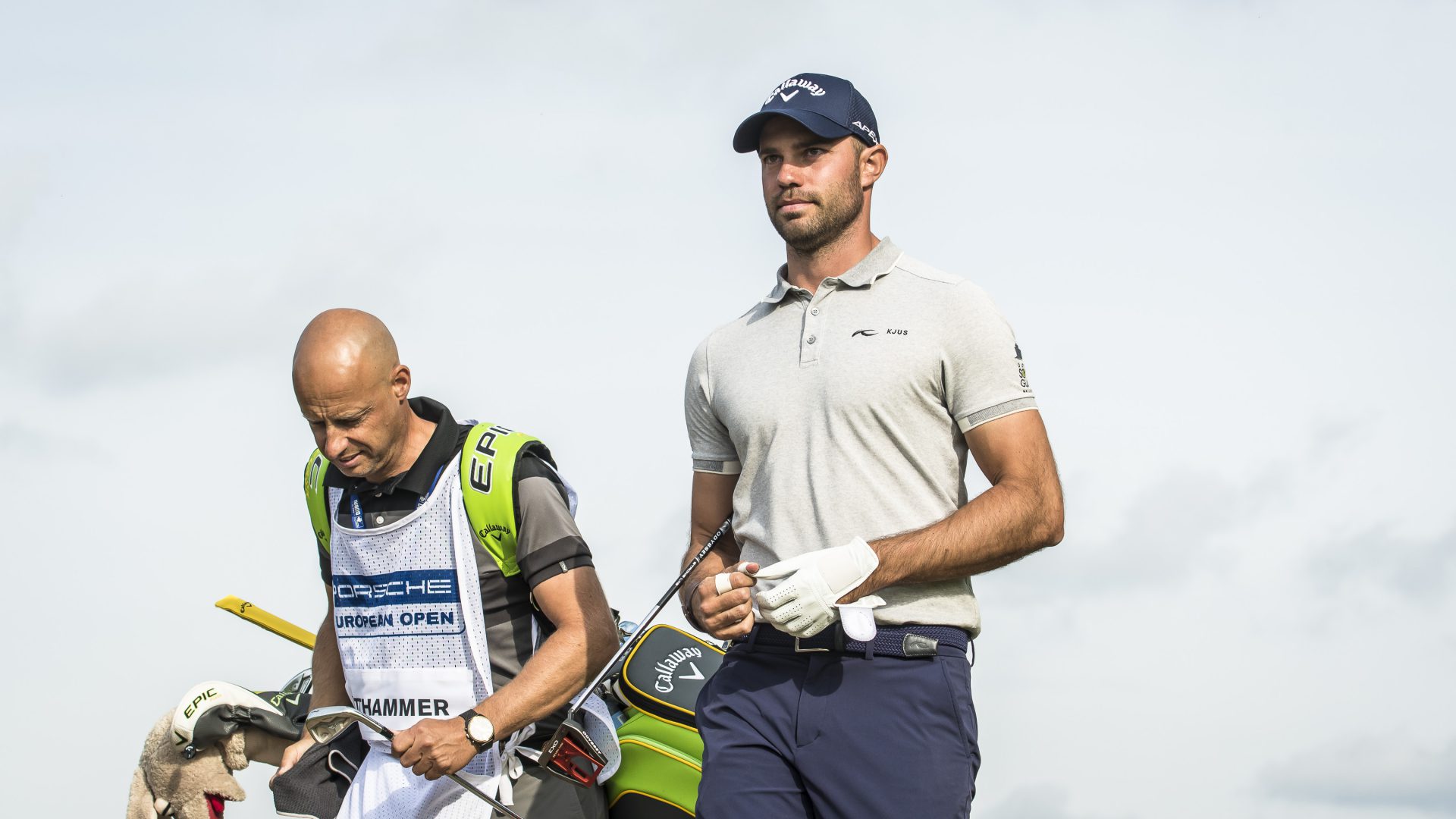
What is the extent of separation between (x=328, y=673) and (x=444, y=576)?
0.80m

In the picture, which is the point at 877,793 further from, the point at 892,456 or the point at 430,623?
the point at 430,623

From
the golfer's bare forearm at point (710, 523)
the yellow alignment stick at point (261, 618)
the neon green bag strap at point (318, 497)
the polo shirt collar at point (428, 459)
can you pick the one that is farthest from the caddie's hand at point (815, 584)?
the yellow alignment stick at point (261, 618)

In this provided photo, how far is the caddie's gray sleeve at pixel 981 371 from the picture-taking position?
154 inches

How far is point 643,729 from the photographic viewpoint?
4957 mm

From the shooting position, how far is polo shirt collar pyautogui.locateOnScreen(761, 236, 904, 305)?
4152 mm

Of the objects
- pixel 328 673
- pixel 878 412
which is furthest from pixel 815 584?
pixel 328 673

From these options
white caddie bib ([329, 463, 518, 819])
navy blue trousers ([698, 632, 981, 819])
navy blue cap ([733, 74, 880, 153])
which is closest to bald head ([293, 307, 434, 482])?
white caddie bib ([329, 463, 518, 819])

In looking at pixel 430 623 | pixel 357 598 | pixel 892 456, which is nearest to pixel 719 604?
pixel 892 456

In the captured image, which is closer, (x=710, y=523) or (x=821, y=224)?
(x=821, y=224)

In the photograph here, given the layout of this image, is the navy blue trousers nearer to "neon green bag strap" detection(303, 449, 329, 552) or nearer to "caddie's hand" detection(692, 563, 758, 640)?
"caddie's hand" detection(692, 563, 758, 640)

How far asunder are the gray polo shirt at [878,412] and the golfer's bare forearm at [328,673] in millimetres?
1732

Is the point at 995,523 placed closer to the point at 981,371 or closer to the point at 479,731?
the point at 981,371

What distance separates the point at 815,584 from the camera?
3684 millimetres

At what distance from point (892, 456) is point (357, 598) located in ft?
6.14
